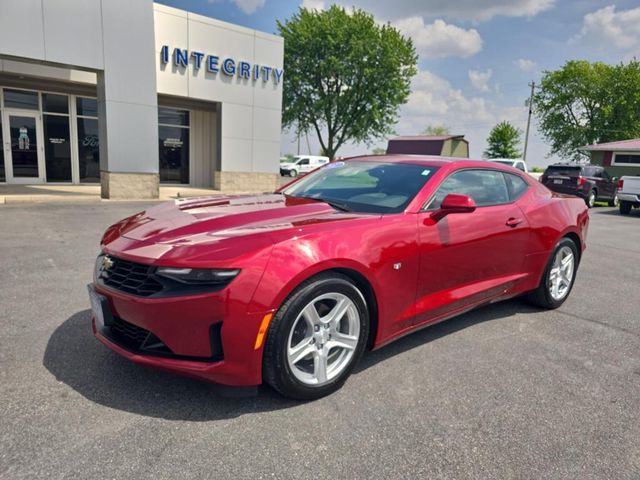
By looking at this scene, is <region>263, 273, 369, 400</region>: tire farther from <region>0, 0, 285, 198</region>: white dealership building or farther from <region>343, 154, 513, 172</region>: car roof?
<region>0, 0, 285, 198</region>: white dealership building

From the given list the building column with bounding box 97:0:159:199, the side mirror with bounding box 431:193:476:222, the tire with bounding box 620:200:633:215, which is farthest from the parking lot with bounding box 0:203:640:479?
the tire with bounding box 620:200:633:215

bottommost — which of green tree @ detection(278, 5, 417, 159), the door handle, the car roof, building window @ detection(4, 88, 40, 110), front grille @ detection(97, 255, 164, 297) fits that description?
front grille @ detection(97, 255, 164, 297)

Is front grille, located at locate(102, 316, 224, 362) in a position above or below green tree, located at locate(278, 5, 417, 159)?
below

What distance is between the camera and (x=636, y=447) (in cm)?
241

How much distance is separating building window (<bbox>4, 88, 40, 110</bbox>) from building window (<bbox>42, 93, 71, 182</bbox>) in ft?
0.85

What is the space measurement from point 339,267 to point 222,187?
14.9 metres

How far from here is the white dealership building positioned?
1202 cm

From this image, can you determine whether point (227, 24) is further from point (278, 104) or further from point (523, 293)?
point (523, 293)

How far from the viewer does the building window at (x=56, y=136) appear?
15.7 metres

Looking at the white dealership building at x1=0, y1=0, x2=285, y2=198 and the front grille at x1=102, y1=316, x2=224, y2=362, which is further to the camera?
the white dealership building at x1=0, y1=0, x2=285, y2=198

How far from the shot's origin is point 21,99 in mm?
15234

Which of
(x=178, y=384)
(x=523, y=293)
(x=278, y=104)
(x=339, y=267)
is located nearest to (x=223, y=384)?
(x=178, y=384)

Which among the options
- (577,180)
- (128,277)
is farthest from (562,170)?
(128,277)

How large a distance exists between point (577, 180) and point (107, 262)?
1829 centimetres
